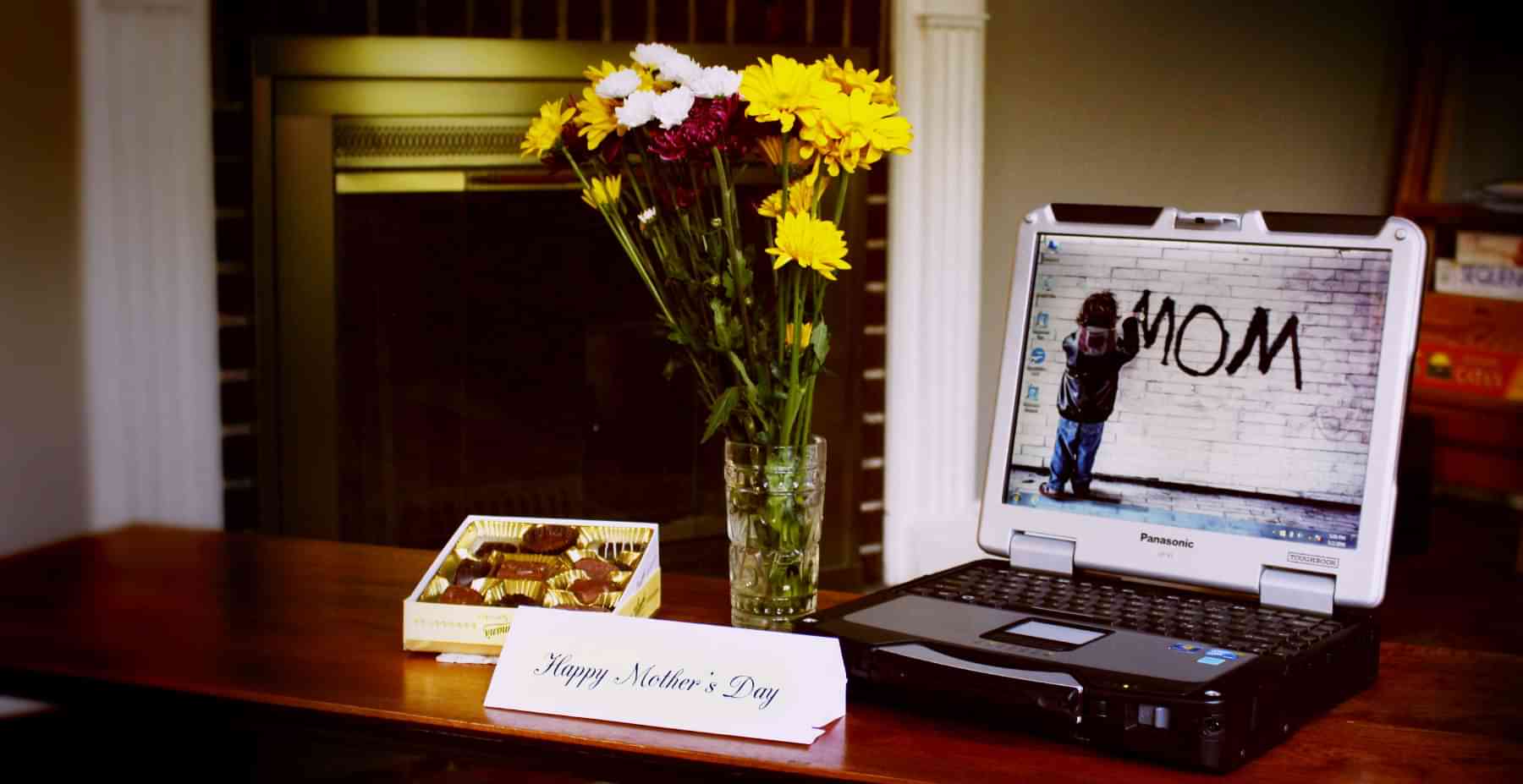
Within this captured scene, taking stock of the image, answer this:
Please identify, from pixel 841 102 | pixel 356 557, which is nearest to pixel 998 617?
pixel 841 102

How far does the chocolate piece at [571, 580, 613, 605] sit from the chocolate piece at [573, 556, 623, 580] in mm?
11

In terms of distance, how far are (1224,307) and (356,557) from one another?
809mm

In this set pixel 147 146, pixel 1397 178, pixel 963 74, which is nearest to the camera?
pixel 147 146

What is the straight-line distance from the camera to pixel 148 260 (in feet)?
8.82

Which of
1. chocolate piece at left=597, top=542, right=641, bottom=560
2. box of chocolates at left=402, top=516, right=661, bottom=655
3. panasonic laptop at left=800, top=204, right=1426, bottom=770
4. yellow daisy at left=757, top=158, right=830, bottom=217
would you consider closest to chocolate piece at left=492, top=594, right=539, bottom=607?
box of chocolates at left=402, top=516, right=661, bottom=655

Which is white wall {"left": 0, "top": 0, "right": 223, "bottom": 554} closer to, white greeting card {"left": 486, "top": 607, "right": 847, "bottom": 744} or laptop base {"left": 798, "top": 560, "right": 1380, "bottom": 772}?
white greeting card {"left": 486, "top": 607, "right": 847, "bottom": 744}

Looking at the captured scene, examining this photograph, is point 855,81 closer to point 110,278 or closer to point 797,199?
point 797,199

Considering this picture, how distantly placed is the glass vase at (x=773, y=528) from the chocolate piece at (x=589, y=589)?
0.33ft

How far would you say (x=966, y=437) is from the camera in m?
3.22

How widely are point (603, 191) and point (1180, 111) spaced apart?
258cm

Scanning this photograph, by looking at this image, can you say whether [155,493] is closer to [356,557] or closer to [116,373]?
[116,373]

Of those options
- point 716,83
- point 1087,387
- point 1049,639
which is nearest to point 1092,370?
point 1087,387

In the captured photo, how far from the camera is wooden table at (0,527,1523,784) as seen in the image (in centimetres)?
94

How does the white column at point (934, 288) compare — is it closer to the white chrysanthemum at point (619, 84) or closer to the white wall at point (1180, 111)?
the white wall at point (1180, 111)
